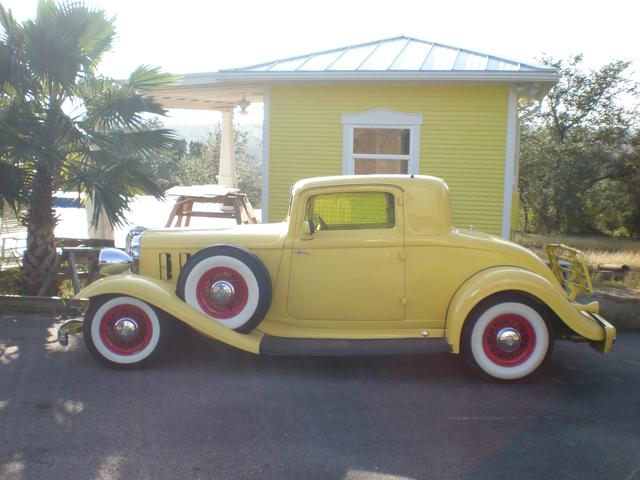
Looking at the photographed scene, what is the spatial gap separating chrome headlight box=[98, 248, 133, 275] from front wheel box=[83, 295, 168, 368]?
0.56 metres

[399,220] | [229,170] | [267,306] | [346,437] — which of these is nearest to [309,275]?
[267,306]

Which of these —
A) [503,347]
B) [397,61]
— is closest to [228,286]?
[503,347]

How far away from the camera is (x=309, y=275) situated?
18.2 ft

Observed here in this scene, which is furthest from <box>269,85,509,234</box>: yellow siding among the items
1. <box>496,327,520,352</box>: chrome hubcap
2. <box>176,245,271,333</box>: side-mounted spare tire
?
<box>176,245,271,333</box>: side-mounted spare tire

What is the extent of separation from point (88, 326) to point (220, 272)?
124cm

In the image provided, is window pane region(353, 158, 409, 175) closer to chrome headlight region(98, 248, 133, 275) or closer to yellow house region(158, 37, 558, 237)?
yellow house region(158, 37, 558, 237)

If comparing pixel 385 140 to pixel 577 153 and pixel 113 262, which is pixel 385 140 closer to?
pixel 113 262

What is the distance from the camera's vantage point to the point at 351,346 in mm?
5305

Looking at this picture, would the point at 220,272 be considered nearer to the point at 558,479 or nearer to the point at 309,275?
the point at 309,275

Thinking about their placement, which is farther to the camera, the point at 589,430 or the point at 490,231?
the point at 490,231

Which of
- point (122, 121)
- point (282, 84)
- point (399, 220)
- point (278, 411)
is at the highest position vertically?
point (282, 84)

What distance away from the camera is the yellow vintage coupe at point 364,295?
208 inches

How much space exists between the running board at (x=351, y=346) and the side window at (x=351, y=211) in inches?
39.4

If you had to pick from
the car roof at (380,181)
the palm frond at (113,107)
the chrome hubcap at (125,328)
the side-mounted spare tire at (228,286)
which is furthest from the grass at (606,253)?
the chrome hubcap at (125,328)
